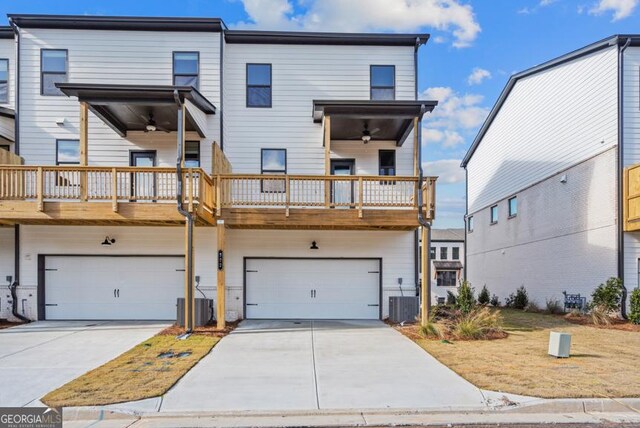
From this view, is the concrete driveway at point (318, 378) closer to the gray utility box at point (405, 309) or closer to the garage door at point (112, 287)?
the gray utility box at point (405, 309)

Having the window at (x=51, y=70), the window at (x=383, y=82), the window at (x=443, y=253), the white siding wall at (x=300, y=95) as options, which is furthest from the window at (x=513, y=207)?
the window at (x=443, y=253)

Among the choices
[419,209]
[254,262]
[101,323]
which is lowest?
[101,323]

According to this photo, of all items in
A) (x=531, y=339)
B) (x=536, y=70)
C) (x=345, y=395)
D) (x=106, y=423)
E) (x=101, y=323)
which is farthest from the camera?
(x=536, y=70)

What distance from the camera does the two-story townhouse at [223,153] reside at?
12812 millimetres

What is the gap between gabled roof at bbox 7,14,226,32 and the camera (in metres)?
13.0

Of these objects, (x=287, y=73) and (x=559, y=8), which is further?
(x=559, y=8)

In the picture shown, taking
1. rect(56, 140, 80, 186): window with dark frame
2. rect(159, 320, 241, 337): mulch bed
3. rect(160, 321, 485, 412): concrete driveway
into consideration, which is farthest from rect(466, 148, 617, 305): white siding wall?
rect(56, 140, 80, 186): window with dark frame

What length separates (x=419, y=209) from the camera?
11133 millimetres

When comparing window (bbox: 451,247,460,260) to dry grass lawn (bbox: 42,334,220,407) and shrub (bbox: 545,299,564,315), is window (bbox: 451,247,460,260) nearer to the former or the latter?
shrub (bbox: 545,299,564,315)

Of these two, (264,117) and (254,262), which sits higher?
(264,117)

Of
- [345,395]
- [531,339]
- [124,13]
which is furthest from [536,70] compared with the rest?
[345,395]

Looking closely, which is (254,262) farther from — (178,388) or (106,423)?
(106,423)

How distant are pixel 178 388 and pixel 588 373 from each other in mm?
6343

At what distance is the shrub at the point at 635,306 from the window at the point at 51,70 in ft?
58.8
